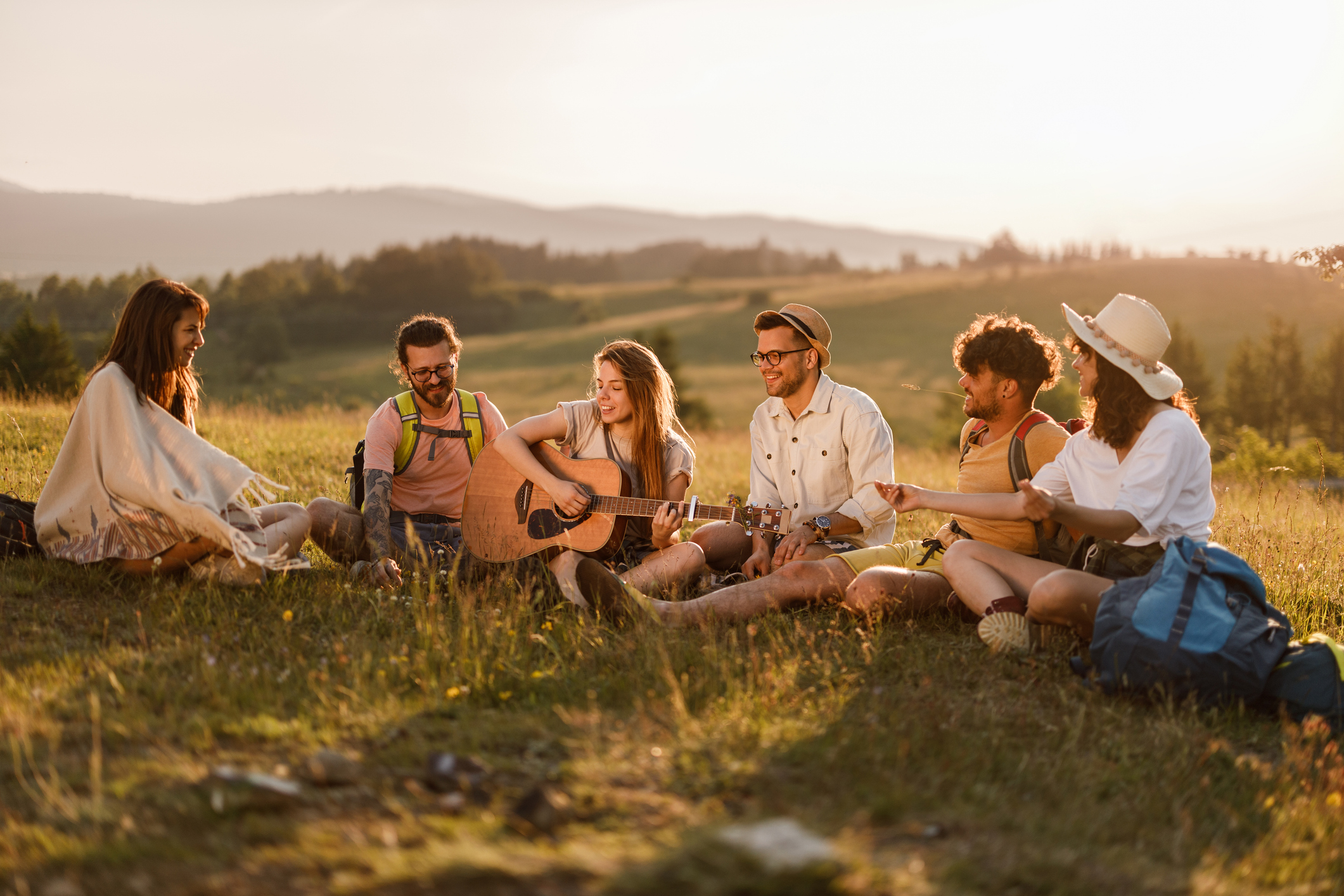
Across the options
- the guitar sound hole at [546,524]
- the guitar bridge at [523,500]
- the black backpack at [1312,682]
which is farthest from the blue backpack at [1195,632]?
the guitar bridge at [523,500]

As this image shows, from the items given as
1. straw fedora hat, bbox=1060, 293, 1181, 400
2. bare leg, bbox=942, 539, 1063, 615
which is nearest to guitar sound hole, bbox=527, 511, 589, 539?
bare leg, bbox=942, 539, 1063, 615

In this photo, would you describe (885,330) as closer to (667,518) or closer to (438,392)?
(438,392)

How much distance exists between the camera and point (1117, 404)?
4617 millimetres

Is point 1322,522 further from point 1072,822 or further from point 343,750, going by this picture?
point 343,750

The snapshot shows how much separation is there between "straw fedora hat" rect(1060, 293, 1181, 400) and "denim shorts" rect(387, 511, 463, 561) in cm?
391

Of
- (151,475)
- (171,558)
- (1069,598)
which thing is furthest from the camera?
(171,558)

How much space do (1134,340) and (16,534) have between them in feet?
20.7

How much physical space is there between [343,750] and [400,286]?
97.3 metres

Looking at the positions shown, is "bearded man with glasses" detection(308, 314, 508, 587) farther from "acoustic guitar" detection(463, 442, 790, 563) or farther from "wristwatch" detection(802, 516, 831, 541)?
"wristwatch" detection(802, 516, 831, 541)

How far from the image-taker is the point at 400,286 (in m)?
95.4

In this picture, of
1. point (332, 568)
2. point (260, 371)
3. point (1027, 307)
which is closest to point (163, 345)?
point (332, 568)

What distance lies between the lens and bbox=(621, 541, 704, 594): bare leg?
5781 millimetres

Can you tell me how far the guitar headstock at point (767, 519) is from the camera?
5707 mm

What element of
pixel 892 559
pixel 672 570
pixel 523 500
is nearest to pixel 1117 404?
pixel 892 559
